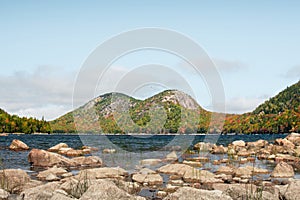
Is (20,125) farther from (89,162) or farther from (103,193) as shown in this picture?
(103,193)

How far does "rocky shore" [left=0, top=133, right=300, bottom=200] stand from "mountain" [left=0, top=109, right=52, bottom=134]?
9621 cm

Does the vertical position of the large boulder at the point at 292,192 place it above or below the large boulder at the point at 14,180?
below

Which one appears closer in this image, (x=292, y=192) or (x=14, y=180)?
(x=292, y=192)

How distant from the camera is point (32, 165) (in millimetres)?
23734

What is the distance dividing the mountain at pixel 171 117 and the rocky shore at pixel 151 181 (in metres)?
4.84

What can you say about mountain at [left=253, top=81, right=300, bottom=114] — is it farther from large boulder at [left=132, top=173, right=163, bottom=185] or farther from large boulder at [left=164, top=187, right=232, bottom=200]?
large boulder at [left=164, top=187, right=232, bottom=200]

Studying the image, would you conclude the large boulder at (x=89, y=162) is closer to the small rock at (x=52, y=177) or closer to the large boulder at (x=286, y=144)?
the small rock at (x=52, y=177)

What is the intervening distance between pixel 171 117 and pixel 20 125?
9534 cm

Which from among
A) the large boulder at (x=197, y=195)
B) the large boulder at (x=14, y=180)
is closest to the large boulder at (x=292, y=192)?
the large boulder at (x=197, y=195)

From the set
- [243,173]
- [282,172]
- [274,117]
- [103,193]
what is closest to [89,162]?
[243,173]

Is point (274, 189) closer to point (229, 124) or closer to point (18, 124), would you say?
point (18, 124)

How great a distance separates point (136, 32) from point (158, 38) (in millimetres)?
1147

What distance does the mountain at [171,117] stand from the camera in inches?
1234

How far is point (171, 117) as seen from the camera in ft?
128
